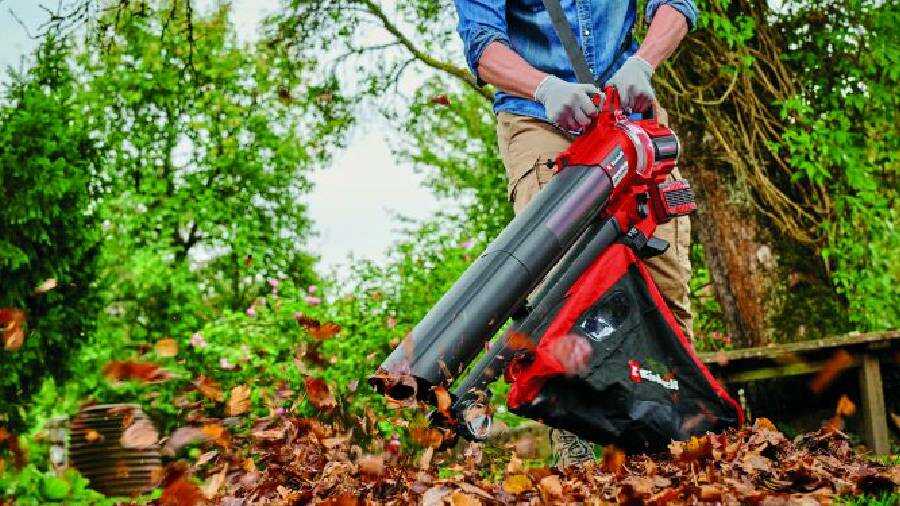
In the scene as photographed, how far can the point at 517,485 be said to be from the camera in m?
2.13

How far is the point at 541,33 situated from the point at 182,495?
1.79 meters

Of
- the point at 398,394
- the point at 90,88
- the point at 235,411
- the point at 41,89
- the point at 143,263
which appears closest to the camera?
the point at 398,394

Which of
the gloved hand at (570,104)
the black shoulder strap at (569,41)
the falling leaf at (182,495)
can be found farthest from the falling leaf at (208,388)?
the black shoulder strap at (569,41)

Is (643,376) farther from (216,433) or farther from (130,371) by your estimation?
(130,371)

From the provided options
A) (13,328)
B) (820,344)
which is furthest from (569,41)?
(820,344)

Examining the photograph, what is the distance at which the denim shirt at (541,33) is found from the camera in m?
2.92

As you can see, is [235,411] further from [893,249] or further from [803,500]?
[893,249]

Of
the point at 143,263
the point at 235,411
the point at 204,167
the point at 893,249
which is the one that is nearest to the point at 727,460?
the point at 235,411

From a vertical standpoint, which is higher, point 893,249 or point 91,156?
point 91,156

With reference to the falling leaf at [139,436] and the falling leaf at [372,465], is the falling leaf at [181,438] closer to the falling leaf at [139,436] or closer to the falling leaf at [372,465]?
the falling leaf at [139,436]

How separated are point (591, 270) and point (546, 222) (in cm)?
19

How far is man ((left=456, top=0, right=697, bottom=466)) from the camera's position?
9.35ft

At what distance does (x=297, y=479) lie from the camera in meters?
2.36

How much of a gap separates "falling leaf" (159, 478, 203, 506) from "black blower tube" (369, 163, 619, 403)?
0.49 metres
